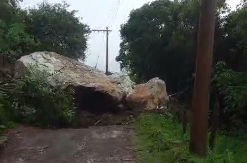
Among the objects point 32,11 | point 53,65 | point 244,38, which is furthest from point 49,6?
point 244,38

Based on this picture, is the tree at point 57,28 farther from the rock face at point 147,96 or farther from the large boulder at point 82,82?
the rock face at point 147,96

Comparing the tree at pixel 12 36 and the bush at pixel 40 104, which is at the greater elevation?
the tree at pixel 12 36

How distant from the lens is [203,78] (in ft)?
26.8

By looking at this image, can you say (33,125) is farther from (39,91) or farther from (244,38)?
(244,38)

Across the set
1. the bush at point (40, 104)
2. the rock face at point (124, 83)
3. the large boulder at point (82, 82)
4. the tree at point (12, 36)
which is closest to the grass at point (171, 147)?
the bush at point (40, 104)

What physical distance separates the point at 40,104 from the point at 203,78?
28.1 ft

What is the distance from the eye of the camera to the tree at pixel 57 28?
2652 centimetres

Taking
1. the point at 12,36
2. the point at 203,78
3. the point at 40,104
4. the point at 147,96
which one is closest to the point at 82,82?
the point at 40,104

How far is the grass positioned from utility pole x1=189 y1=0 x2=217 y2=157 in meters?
0.34

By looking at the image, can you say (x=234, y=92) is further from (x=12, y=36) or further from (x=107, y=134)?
(x=12, y=36)

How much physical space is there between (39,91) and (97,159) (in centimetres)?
650

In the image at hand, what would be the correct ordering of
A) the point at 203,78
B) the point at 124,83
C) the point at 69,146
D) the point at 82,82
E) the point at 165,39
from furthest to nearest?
the point at 165,39 < the point at 124,83 < the point at 82,82 < the point at 69,146 < the point at 203,78

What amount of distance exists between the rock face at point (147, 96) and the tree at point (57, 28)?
8.63 m

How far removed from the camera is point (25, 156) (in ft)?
32.7
